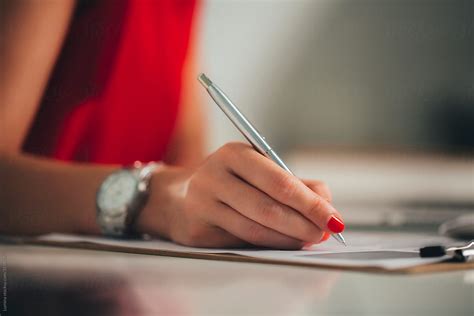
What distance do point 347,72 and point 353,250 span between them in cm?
234

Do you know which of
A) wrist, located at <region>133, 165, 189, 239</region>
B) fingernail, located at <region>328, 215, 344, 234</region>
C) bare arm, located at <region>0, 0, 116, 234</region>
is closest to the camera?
fingernail, located at <region>328, 215, 344, 234</region>

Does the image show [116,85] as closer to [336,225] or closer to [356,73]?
[336,225]

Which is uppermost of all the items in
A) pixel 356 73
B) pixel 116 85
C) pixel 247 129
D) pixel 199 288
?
pixel 356 73

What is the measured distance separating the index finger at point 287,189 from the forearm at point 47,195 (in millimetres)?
206

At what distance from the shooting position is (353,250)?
0.49 meters

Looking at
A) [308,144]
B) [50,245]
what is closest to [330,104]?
[308,144]

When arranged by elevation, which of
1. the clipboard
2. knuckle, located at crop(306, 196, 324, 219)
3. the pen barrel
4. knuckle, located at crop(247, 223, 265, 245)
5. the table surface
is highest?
the pen barrel

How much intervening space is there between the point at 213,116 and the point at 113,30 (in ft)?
5.48

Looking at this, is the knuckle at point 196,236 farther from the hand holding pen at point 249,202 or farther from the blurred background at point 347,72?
the blurred background at point 347,72

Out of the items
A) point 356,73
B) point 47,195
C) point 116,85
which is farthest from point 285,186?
point 356,73

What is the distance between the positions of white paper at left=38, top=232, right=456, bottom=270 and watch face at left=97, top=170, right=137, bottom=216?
29 millimetres

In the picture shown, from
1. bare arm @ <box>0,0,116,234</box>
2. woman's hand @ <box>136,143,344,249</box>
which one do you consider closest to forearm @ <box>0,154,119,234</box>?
bare arm @ <box>0,0,116,234</box>

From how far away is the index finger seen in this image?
483mm

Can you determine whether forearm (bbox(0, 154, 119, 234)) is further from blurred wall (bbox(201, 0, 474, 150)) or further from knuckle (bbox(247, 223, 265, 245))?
blurred wall (bbox(201, 0, 474, 150))
